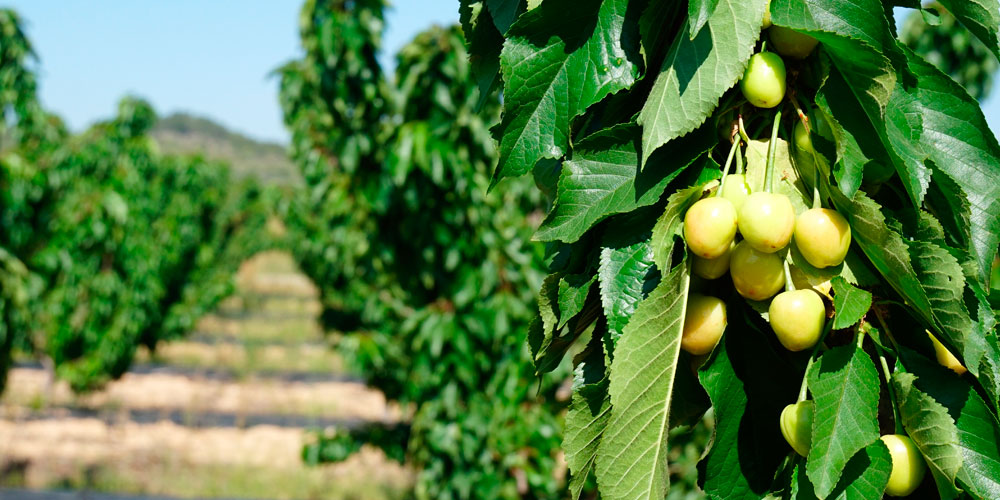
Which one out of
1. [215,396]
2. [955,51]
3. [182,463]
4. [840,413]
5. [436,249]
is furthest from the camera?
[215,396]

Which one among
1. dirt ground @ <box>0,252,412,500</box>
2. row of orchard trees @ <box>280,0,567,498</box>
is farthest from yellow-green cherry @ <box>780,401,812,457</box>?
dirt ground @ <box>0,252,412,500</box>

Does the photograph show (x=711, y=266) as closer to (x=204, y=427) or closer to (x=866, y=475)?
(x=866, y=475)

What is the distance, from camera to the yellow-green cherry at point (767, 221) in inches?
25.8

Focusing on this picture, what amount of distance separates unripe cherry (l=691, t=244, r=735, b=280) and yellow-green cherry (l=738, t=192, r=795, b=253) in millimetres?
52

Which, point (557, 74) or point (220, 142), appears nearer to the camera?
point (557, 74)

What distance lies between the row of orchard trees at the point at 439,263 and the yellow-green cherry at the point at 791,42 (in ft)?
9.11

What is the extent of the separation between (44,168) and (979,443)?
35.9 feet

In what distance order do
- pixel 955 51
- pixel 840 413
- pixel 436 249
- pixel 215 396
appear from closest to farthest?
pixel 840 413, pixel 436 249, pixel 955 51, pixel 215 396

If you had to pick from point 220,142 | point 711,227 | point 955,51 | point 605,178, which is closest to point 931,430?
point 711,227

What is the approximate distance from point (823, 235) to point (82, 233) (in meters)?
10.8

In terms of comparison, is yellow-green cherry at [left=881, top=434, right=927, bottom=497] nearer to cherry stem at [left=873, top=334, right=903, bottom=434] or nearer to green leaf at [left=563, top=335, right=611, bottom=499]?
cherry stem at [left=873, top=334, right=903, bottom=434]

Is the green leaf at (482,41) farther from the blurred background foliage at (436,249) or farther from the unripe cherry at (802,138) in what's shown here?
the blurred background foliage at (436,249)

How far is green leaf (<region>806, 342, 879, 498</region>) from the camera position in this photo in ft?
2.09

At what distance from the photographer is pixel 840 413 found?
2.13 ft
